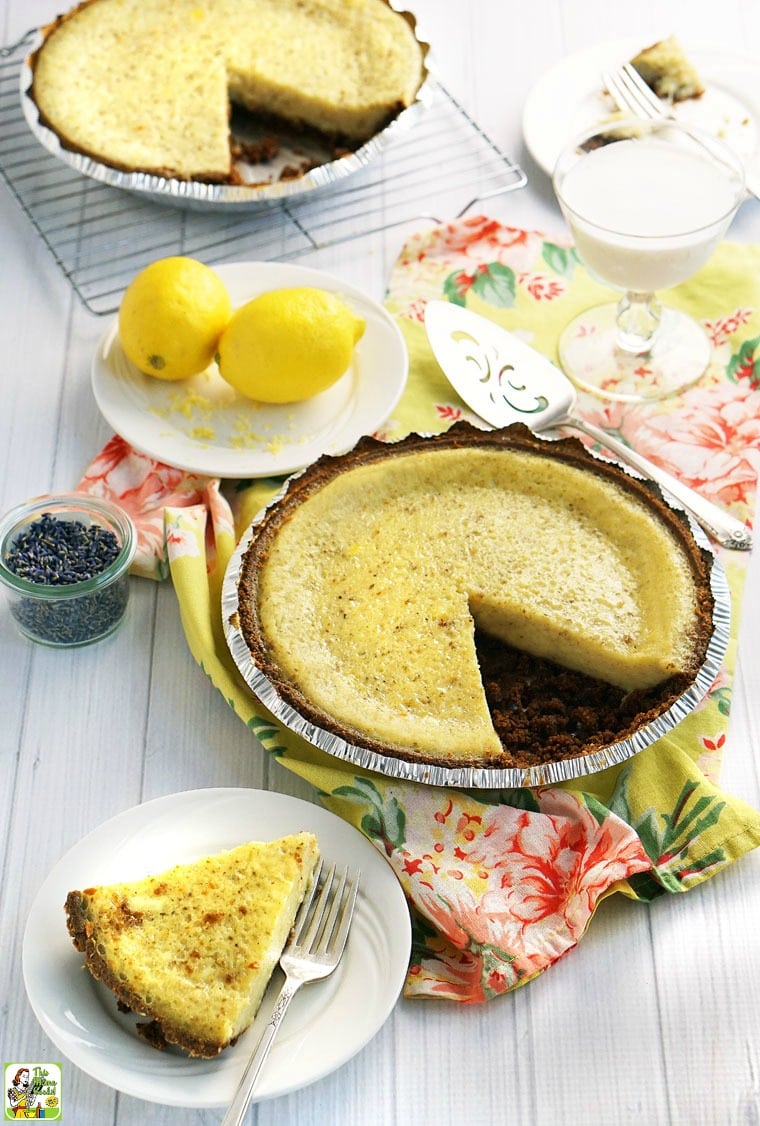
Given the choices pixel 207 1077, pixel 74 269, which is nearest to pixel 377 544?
pixel 207 1077

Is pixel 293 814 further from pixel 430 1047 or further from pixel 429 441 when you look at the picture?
pixel 429 441

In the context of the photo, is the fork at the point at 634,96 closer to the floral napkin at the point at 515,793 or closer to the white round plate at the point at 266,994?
the floral napkin at the point at 515,793

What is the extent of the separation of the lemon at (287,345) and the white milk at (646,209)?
2.09ft

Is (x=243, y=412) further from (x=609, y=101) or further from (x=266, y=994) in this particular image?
(x=609, y=101)

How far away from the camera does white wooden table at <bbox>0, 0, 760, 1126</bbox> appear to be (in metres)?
1.98

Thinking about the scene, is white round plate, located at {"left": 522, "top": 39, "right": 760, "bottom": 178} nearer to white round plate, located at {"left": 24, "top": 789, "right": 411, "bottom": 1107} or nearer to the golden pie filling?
the golden pie filling

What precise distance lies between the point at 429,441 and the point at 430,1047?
129 cm

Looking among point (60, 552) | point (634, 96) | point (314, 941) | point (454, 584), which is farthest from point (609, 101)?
point (314, 941)

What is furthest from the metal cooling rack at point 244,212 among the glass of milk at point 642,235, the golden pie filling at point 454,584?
the golden pie filling at point 454,584

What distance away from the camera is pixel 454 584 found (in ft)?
8.27

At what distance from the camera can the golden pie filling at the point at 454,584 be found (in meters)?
2.35

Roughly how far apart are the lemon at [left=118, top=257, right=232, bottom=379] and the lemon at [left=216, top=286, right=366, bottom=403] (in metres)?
0.05

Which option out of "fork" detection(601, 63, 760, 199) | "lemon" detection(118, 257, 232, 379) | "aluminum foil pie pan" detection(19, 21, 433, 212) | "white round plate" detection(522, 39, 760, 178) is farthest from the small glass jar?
"fork" detection(601, 63, 760, 199)

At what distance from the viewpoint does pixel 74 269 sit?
3479mm
